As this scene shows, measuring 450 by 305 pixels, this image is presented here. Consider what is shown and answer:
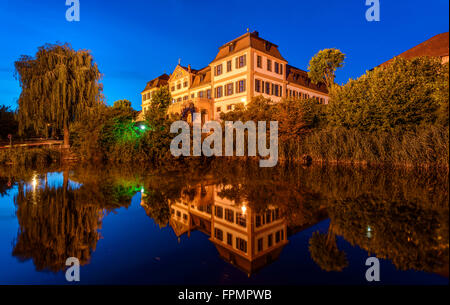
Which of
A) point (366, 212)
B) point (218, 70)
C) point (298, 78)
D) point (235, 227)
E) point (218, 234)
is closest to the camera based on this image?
point (218, 234)

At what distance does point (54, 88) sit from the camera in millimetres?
16953

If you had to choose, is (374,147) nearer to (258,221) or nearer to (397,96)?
(397,96)

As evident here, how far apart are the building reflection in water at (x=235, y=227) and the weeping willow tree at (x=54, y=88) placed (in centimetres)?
1695

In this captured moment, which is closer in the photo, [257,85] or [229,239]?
[229,239]

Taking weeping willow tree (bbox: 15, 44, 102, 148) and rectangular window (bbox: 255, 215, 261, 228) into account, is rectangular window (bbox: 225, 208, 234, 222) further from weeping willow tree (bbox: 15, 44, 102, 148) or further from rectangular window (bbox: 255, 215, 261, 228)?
weeping willow tree (bbox: 15, 44, 102, 148)

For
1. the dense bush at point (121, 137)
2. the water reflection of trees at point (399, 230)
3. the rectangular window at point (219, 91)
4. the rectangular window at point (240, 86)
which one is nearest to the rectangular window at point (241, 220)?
the water reflection of trees at point (399, 230)

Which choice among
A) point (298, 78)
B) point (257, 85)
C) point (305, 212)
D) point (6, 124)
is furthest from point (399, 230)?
point (6, 124)

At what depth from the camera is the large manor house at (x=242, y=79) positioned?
24609 millimetres

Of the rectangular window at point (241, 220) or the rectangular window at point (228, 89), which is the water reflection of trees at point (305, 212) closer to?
the rectangular window at point (241, 220)

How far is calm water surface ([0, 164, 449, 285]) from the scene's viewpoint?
2387 millimetres

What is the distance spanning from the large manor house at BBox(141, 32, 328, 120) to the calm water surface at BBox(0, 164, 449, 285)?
19607mm

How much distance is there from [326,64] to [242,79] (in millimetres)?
12735

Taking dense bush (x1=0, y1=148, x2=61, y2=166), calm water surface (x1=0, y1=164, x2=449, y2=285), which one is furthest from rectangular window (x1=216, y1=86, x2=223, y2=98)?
calm water surface (x1=0, y1=164, x2=449, y2=285)

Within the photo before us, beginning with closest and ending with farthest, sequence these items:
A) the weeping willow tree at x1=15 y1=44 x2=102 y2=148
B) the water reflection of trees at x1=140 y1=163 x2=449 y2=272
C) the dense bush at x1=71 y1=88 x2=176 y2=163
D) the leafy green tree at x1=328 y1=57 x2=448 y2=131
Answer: the water reflection of trees at x1=140 y1=163 x2=449 y2=272 < the leafy green tree at x1=328 y1=57 x2=448 y2=131 < the dense bush at x1=71 y1=88 x2=176 y2=163 < the weeping willow tree at x1=15 y1=44 x2=102 y2=148
